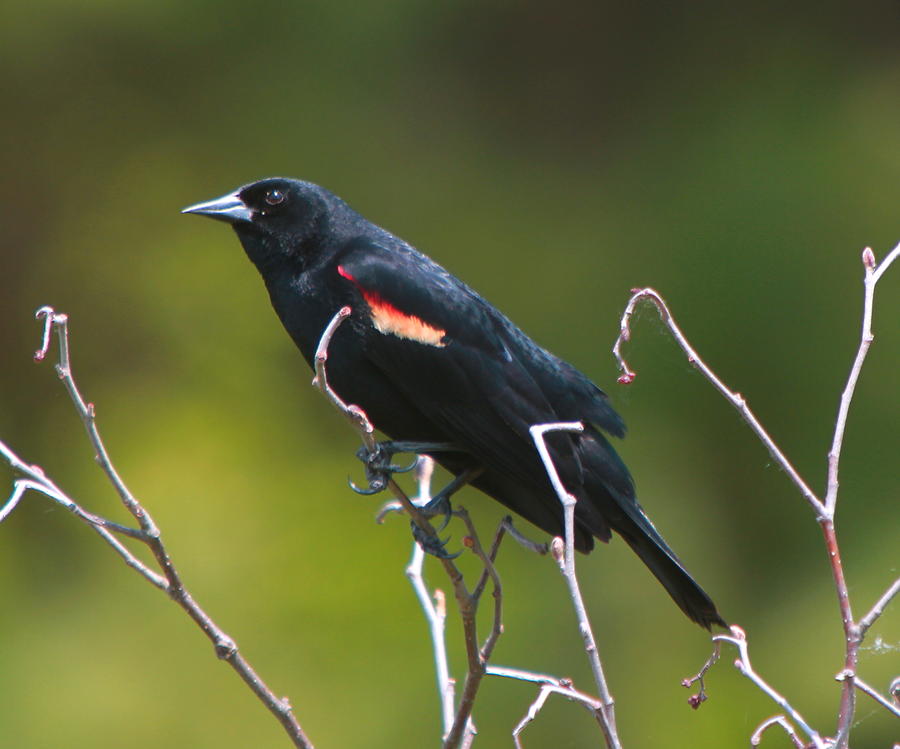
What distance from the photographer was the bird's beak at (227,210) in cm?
251

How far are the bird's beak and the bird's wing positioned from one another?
0.28 metres

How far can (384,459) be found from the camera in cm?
215

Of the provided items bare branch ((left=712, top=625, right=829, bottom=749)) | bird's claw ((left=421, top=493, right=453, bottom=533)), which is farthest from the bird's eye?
bare branch ((left=712, top=625, right=829, bottom=749))

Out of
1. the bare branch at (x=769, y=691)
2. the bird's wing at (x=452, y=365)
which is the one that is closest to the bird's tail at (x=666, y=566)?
the bird's wing at (x=452, y=365)

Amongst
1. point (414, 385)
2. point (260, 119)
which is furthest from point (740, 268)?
point (414, 385)

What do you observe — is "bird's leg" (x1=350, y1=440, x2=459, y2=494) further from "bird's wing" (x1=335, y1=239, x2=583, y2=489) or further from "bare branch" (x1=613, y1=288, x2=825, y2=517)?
"bare branch" (x1=613, y1=288, x2=825, y2=517)

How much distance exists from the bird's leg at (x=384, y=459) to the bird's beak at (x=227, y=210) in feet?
2.00

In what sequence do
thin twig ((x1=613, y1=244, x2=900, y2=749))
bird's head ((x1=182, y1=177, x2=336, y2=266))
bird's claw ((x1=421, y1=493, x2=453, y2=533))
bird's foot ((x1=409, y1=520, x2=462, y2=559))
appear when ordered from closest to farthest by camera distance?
thin twig ((x1=613, y1=244, x2=900, y2=749)) < bird's foot ((x1=409, y1=520, x2=462, y2=559)) < bird's claw ((x1=421, y1=493, x2=453, y2=533)) < bird's head ((x1=182, y1=177, x2=336, y2=266))

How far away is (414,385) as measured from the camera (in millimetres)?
2285

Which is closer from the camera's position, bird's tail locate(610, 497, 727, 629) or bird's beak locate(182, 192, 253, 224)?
bird's tail locate(610, 497, 727, 629)

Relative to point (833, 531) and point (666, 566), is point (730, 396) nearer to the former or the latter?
point (833, 531)

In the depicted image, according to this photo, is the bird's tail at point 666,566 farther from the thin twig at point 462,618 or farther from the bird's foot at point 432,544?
the thin twig at point 462,618

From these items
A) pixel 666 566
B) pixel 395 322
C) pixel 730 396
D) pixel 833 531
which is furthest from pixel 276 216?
pixel 833 531

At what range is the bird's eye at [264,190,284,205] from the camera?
2559 mm
